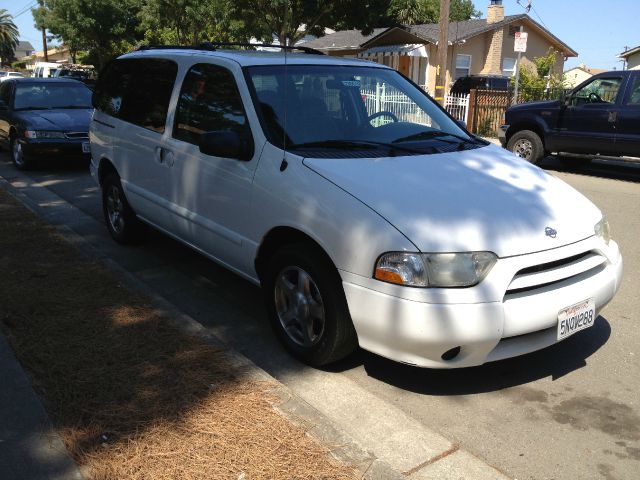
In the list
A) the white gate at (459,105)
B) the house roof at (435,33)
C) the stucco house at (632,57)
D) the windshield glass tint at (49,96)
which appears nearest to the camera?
the windshield glass tint at (49,96)

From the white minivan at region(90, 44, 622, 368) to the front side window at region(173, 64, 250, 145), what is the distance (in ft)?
0.05

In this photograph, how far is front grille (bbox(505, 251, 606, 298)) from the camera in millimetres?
3145

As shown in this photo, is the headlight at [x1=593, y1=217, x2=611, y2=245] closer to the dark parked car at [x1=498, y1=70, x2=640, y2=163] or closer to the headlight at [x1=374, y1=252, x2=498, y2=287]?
the headlight at [x1=374, y1=252, x2=498, y2=287]

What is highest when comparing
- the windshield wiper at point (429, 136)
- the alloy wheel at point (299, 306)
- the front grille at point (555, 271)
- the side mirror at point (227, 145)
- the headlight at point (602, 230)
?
the windshield wiper at point (429, 136)

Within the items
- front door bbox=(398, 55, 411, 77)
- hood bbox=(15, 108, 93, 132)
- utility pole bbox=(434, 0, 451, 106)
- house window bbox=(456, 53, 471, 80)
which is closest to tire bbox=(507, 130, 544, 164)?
utility pole bbox=(434, 0, 451, 106)

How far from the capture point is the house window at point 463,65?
3000 cm

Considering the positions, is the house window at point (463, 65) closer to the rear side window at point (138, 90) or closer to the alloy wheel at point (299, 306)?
the rear side window at point (138, 90)

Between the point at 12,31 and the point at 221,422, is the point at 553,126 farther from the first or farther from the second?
the point at 12,31

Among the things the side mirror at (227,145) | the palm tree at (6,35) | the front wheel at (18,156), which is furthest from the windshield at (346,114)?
the palm tree at (6,35)

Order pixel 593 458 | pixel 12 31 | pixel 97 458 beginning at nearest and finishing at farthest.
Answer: pixel 97 458 → pixel 593 458 → pixel 12 31

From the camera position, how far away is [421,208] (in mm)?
3262

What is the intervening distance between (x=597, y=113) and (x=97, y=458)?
10679 mm

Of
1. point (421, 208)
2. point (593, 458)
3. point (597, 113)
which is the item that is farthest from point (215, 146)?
point (597, 113)

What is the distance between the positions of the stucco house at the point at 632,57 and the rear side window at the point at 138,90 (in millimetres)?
40565
